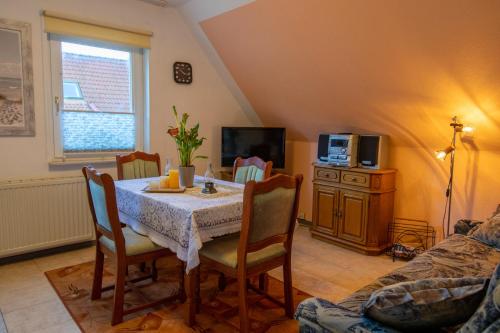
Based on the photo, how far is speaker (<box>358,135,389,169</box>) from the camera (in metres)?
3.66

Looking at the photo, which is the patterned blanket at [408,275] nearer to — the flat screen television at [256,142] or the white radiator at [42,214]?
the flat screen television at [256,142]

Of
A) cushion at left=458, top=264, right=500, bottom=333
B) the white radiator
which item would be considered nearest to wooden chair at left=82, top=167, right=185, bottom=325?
the white radiator

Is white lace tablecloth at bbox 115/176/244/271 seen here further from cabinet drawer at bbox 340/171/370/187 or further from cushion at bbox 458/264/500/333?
cabinet drawer at bbox 340/171/370/187

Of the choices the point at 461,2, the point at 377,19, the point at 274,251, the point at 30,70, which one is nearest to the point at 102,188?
the point at 274,251

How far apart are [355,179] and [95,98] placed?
275 cm

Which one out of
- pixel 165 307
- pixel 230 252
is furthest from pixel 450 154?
pixel 165 307

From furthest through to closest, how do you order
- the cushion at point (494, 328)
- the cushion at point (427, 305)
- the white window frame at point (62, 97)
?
the white window frame at point (62, 97) → the cushion at point (427, 305) → the cushion at point (494, 328)

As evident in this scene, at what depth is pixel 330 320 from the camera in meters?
1.24

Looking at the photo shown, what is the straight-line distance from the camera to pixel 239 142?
446 centimetres

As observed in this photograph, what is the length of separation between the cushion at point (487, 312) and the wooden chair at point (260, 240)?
3.72ft

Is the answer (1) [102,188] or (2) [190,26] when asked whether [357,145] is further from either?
(1) [102,188]

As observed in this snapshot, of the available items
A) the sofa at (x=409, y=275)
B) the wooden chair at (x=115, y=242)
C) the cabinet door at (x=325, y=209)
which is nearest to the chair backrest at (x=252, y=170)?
the wooden chair at (x=115, y=242)

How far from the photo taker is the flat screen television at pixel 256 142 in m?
4.44

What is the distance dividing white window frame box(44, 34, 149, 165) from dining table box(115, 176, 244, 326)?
1181 millimetres
